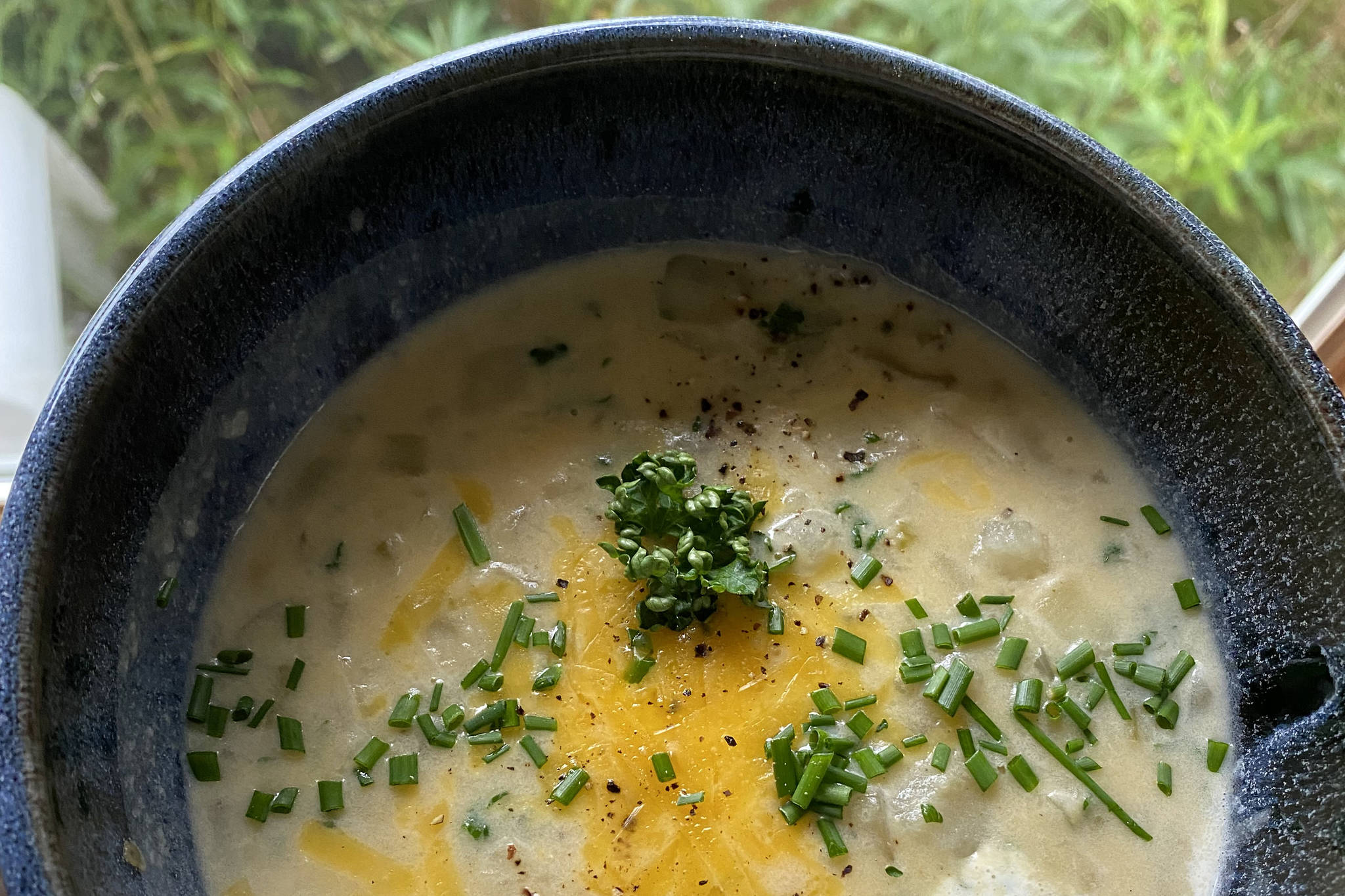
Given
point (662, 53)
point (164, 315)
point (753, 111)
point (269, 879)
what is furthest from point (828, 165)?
point (269, 879)

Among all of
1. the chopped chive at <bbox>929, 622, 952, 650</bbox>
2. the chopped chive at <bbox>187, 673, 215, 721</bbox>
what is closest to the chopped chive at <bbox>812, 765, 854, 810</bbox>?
the chopped chive at <bbox>929, 622, 952, 650</bbox>

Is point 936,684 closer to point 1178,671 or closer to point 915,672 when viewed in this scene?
point 915,672

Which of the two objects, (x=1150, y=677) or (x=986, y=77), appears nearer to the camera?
(x=1150, y=677)

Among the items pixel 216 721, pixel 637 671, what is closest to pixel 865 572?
pixel 637 671

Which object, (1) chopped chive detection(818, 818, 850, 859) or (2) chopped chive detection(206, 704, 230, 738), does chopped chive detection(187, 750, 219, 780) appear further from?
(1) chopped chive detection(818, 818, 850, 859)

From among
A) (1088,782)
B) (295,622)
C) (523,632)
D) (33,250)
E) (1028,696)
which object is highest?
(33,250)

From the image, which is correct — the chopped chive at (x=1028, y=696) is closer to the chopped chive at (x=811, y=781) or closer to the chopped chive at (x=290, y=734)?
the chopped chive at (x=811, y=781)
